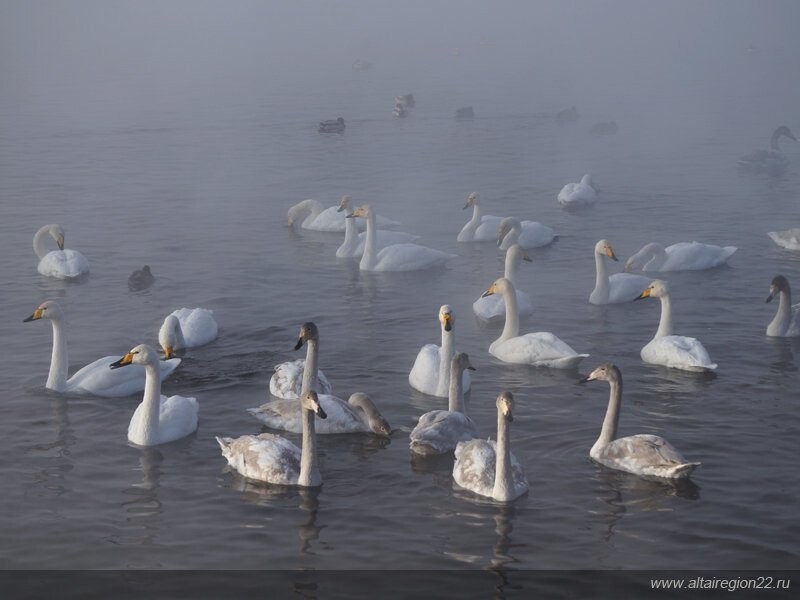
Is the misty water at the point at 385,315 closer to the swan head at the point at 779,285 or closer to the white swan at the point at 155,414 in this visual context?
the white swan at the point at 155,414

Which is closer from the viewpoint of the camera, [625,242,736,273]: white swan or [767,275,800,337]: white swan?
[767,275,800,337]: white swan

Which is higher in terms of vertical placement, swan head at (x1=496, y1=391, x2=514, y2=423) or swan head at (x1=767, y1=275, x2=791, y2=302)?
swan head at (x1=767, y1=275, x2=791, y2=302)

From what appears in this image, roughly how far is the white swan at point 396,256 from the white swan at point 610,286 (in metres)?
3.84

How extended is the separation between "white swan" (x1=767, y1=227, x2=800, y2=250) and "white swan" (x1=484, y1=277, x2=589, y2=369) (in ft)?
29.6

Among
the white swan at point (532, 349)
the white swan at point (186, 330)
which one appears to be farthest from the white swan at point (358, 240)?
the white swan at point (532, 349)

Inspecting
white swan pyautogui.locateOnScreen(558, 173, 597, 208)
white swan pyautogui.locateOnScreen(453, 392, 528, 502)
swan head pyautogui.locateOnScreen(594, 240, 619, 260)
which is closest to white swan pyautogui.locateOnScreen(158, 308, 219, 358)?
white swan pyautogui.locateOnScreen(453, 392, 528, 502)

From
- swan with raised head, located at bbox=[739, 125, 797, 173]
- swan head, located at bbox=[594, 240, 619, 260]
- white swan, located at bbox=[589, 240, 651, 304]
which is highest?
swan with raised head, located at bbox=[739, 125, 797, 173]

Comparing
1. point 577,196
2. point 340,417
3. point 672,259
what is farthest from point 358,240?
point 340,417

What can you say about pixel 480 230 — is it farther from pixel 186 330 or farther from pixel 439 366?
pixel 439 366

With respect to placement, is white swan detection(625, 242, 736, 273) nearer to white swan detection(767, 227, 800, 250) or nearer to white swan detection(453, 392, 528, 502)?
white swan detection(767, 227, 800, 250)

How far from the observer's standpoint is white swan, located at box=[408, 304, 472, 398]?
17.0 m

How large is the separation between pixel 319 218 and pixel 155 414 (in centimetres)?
1379

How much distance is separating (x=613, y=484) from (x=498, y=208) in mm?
17774

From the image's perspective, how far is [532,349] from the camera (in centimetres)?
1858
